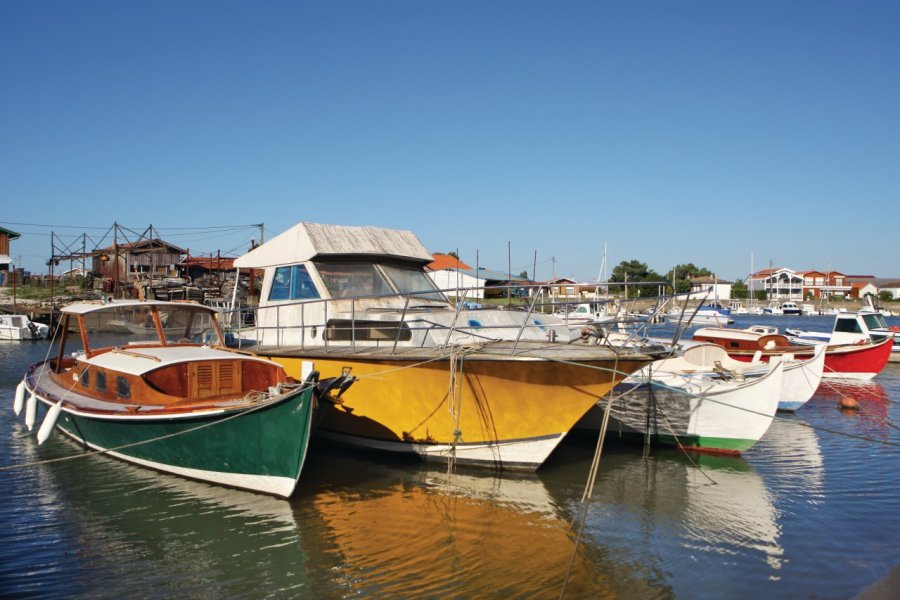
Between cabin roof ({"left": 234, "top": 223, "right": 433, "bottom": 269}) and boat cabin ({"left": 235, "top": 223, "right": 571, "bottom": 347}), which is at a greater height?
cabin roof ({"left": 234, "top": 223, "right": 433, "bottom": 269})

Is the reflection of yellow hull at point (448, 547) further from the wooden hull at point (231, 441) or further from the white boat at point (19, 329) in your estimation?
the white boat at point (19, 329)

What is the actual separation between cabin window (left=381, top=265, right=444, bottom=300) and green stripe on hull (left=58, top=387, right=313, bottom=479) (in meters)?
4.67

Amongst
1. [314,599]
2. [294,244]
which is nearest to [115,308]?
[294,244]

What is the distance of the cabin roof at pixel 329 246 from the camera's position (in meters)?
13.0

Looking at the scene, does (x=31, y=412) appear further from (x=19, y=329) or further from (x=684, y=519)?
(x=19, y=329)

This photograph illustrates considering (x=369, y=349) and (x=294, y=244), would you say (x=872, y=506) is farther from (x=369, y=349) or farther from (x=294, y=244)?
(x=294, y=244)

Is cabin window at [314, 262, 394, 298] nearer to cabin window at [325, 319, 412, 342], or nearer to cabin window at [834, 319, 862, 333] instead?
cabin window at [325, 319, 412, 342]

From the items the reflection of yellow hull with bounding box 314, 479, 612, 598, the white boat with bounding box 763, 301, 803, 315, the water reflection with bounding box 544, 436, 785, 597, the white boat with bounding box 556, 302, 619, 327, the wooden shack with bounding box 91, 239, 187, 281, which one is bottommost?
the water reflection with bounding box 544, 436, 785, 597

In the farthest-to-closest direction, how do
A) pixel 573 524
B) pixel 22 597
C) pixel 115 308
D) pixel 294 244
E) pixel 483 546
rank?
pixel 294 244 < pixel 115 308 < pixel 573 524 < pixel 483 546 < pixel 22 597

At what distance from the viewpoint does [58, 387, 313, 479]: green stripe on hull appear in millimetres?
8828

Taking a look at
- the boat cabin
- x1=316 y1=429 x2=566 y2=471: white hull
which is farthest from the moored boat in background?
x1=316 y1=429 x2=566 y2=471: white hull

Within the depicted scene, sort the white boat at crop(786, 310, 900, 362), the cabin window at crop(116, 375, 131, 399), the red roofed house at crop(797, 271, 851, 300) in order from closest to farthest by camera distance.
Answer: the cabin window at crop(116, 375, 131, 399) → the white boat at crop(786, 310, 900, 362) → the red roofed house at crop(797, 271, 851, 300)

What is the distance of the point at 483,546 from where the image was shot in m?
8.00

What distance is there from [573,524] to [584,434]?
4824 millimetres
